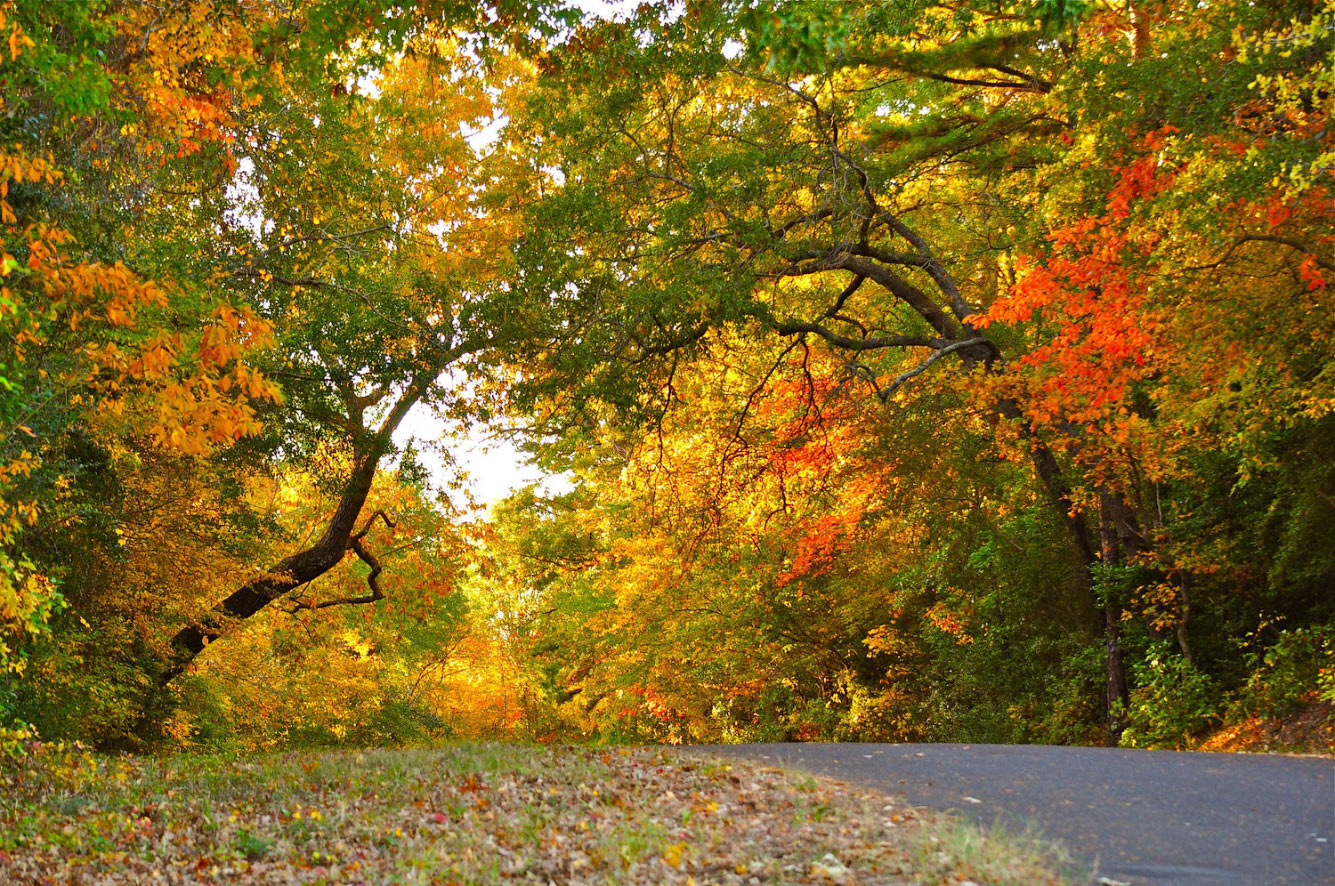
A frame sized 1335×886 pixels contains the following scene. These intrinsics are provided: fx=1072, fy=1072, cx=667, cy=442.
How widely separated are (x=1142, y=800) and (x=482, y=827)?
4.00 meters

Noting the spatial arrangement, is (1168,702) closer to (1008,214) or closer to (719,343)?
(719,343)

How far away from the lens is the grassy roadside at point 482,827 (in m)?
5.46

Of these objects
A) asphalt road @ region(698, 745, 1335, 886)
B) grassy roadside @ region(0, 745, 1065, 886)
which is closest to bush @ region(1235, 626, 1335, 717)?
asphalt road @ region(698, 745, 1335, 886)

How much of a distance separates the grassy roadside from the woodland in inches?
55.6

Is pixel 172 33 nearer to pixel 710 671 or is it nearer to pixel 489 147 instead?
pixel 489 147

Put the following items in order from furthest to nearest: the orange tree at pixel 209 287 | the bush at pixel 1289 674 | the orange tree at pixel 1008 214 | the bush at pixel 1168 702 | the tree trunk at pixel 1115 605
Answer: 1. the tree trunk at pixel 1115 605
2. the bush at pixel 1168 702
3. the bush at pixel 1289 674
4. the orange tree at pixel 1008 214
5. the orange tree at pixel 209 287

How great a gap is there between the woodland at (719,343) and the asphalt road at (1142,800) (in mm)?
4093

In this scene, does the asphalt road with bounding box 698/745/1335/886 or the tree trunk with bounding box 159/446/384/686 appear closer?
the asphalt road with bounding box 698/745/1335/886

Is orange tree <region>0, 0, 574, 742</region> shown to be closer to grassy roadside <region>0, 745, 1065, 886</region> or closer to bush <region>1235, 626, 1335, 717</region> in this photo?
grassy roadside <region>0, 745, 1065, 886</region>

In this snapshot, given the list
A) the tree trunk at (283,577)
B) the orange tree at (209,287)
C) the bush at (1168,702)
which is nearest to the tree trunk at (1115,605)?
the bush at (1168,702)

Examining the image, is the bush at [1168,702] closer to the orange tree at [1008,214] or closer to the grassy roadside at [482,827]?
the orange tree at [1008,214]

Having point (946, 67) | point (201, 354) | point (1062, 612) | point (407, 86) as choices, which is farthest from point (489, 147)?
point (1062, 612)

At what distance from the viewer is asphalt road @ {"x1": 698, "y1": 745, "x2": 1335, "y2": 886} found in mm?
5078

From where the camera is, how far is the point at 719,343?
1451cm
